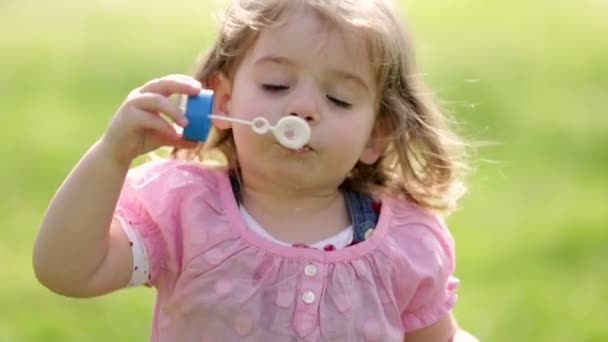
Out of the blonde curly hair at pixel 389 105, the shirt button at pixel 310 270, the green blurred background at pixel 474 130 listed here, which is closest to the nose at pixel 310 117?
the blonde curly hair at pixel 389 105

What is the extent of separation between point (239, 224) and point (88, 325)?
2.14 m

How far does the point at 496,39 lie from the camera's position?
10.1 meters

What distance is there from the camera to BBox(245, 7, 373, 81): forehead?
3.27 m

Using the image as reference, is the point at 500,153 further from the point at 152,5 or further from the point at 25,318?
the point at 152,5

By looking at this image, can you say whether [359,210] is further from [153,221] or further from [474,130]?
[474,130]

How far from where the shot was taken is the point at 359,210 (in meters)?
3.52

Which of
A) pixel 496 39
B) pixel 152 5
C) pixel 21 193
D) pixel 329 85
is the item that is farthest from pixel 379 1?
pixel 152 5

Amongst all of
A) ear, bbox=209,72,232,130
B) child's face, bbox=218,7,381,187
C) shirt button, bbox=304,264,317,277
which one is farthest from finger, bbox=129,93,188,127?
shirt button, bbox=304,264,317,277

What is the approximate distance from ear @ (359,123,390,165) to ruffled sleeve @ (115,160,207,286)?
0.48 meters

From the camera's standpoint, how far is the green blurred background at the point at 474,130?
217 inches

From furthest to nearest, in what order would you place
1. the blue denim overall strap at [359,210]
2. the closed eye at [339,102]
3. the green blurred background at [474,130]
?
1. the green blurred background at [474,130]
2. the blue denim overall strap at [359,210]
3. the closed eye at [339,102]

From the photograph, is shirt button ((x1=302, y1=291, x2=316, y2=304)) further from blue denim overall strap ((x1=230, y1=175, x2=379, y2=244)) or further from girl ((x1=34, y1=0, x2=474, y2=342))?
blue denim overall strap ((x1=230, y1=175, x2=379, y2=244))

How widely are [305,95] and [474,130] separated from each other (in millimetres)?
4325

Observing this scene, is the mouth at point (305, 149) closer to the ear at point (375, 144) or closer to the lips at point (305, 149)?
the lips at point (305, 149)
